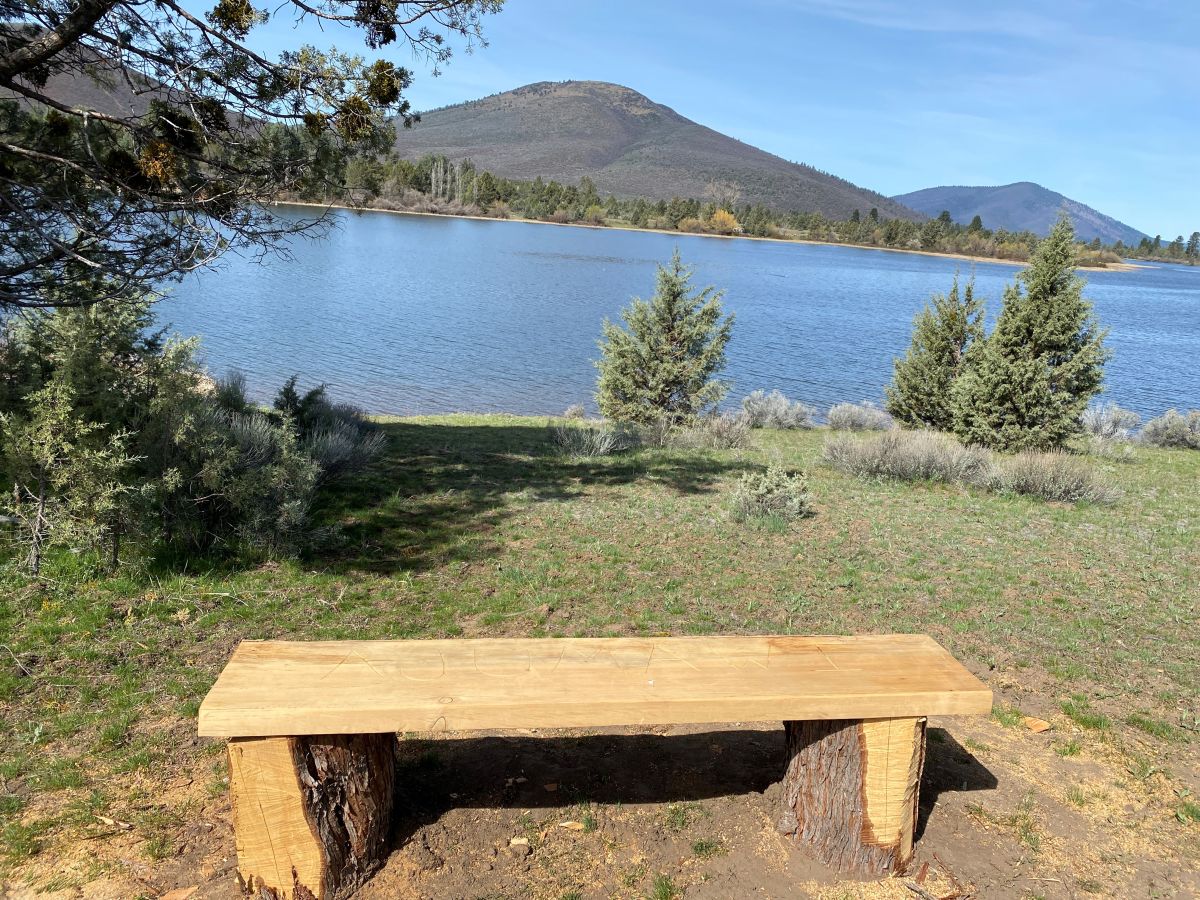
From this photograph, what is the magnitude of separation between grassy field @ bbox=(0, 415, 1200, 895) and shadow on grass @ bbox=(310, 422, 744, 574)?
0.04m

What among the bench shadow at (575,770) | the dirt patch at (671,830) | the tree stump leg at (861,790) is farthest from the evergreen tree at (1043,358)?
the tree stump leg at (861,790)

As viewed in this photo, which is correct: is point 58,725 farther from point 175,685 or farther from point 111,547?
point 111,547

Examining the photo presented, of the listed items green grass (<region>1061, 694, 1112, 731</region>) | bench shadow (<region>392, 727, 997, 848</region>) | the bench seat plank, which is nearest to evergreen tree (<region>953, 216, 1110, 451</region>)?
green grass (<region>1061, 694, 1112, 731</region>)

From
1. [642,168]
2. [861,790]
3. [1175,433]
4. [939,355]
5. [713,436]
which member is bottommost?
[1175,433]

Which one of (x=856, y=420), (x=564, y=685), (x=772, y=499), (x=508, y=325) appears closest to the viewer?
(x=564, y=685)

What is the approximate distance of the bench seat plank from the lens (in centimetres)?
232

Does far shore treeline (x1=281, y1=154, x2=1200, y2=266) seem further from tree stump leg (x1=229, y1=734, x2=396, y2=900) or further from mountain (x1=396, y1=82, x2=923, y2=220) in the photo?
tree stump leg (x1=229, y1=734, x2=396, y2=900)

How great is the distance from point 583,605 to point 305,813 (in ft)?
8.57

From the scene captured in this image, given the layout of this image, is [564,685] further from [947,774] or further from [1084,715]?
[1084,715]

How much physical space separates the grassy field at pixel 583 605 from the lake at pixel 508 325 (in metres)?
2.71

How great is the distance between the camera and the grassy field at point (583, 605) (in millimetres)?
2982

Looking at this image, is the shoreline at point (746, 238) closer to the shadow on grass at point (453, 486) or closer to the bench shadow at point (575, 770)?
the shadow on grass at point (453, 486)

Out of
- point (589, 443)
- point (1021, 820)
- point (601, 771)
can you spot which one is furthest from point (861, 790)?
point (589, 443)

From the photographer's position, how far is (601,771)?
3.17 m
